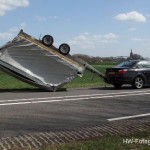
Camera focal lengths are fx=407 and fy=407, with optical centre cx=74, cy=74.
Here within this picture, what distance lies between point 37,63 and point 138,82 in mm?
5941

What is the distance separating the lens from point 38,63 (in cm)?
1933

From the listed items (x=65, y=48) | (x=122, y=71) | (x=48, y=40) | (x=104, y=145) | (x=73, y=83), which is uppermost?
(x=48, y=40)

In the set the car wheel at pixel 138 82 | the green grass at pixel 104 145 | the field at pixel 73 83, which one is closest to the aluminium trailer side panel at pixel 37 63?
the field at pixel 73 83

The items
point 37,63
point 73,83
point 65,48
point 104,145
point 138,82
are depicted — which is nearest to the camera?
point 104,145

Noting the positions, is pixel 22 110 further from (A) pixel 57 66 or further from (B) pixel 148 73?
(B) pixel 148 73

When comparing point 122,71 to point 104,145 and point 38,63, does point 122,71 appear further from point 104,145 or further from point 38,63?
point 104,145

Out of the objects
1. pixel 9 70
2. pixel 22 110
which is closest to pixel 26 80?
pixel 9 70

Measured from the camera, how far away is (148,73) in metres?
22.5

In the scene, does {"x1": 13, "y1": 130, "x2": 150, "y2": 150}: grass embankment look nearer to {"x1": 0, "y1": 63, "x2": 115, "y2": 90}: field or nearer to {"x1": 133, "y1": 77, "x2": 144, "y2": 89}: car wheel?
{"x1": 0, "y1": 63, "x2": 115, "y2": 90}: field

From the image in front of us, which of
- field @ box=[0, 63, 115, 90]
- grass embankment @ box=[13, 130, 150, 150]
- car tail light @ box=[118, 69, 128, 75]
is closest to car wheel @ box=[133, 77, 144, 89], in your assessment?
car tail light @ box=[118, 69, 128, 75]

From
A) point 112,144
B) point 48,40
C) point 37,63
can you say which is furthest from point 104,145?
point 48,40

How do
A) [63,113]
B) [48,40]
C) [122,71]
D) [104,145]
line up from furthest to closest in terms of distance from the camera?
[122,71] → [48,40] → [63,113] → [104,145]

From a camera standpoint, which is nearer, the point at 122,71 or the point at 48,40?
the point at 48,40

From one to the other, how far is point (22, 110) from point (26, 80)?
710 cm
